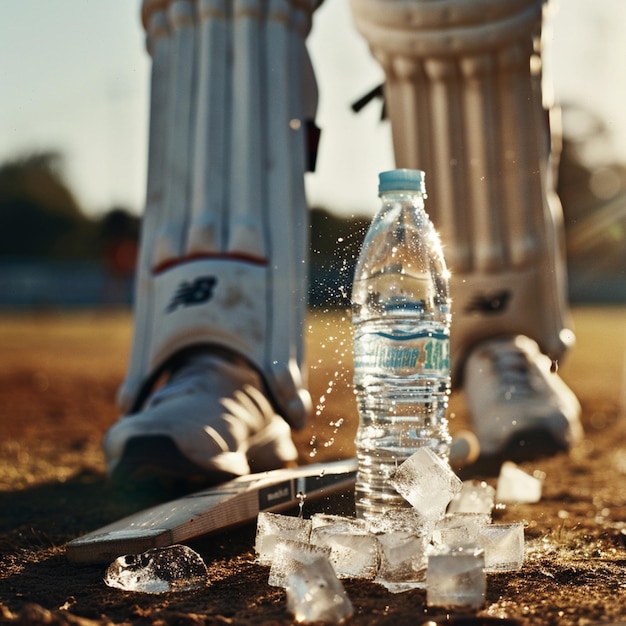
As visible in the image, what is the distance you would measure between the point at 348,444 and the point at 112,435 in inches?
19.7

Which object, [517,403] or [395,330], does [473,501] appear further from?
[517,403]

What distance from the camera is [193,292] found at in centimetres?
231

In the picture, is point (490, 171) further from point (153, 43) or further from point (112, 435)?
point (112, 435)

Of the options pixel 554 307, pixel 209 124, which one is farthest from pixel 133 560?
pixel 554 307

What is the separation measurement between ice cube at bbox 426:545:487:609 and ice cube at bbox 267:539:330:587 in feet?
0.60

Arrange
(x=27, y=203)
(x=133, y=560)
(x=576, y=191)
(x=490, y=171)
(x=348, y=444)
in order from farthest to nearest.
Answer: (x=27, y=203), (x=576, y=191), (x=490, y=171), (x=348, y=444), (x=133, y=560)

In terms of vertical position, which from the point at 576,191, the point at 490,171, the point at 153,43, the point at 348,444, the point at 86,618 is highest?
A: the point at 576,191

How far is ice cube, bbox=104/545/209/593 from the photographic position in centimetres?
145

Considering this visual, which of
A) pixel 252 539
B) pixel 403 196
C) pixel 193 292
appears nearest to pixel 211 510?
pixel 252 539

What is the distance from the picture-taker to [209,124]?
7.70ft

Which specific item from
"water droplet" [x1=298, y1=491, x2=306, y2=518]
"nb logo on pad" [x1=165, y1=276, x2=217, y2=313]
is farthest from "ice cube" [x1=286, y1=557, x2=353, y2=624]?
"nb logo on pad" [x1=165, y1=276, x2=217, y2=313]

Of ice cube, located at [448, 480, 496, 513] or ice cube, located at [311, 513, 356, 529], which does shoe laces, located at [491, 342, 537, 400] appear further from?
ice cube, located at [311, 513, 356, 529]

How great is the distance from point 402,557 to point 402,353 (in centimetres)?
38

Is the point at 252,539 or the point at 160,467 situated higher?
the point at 160,467
